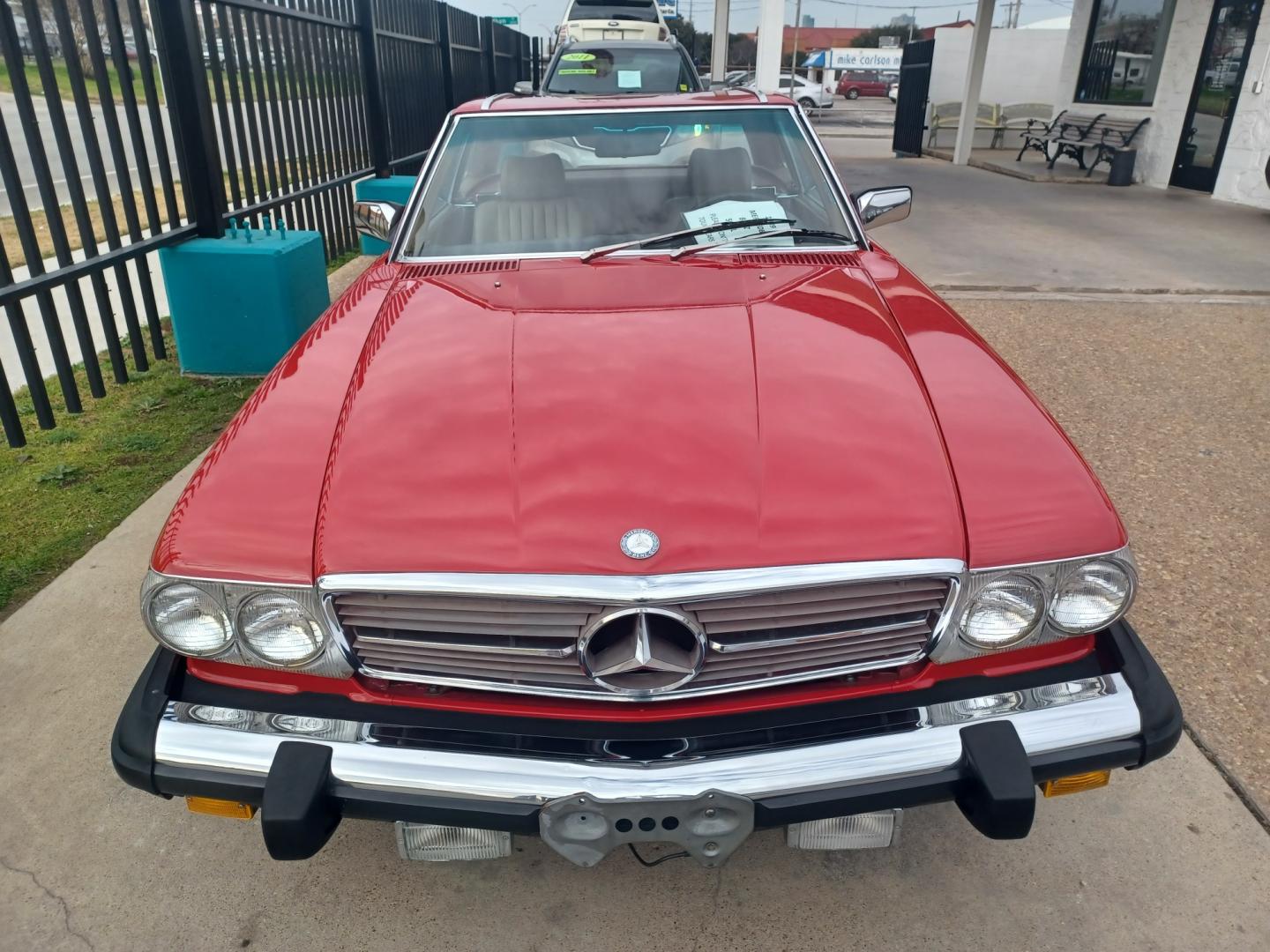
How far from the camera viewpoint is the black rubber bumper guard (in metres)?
1.69

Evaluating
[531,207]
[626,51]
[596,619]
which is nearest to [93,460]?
[531,207]

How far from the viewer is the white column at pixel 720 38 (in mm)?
19797

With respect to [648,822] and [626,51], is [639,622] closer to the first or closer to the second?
[648,822]

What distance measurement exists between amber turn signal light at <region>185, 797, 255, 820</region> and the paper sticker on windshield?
2047 millimetres

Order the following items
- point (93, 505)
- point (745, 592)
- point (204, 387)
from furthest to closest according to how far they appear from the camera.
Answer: point (204, 387), point (93, 505), point (745, 592)

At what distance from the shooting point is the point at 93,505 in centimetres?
402

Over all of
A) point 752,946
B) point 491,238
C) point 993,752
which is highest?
point 491,238

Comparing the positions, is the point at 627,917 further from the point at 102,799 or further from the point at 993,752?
the point at 102,799

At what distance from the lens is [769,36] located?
1237 centimetres

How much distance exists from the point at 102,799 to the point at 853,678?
2007 mm

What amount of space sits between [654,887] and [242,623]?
1146 mm

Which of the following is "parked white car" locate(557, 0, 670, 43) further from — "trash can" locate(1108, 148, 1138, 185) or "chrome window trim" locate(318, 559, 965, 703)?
"chrome window trim" locate(318, 559, 965, 703)

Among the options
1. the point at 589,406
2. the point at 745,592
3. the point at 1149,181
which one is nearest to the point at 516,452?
the point at 589,406

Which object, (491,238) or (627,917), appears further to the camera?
(491,238)
